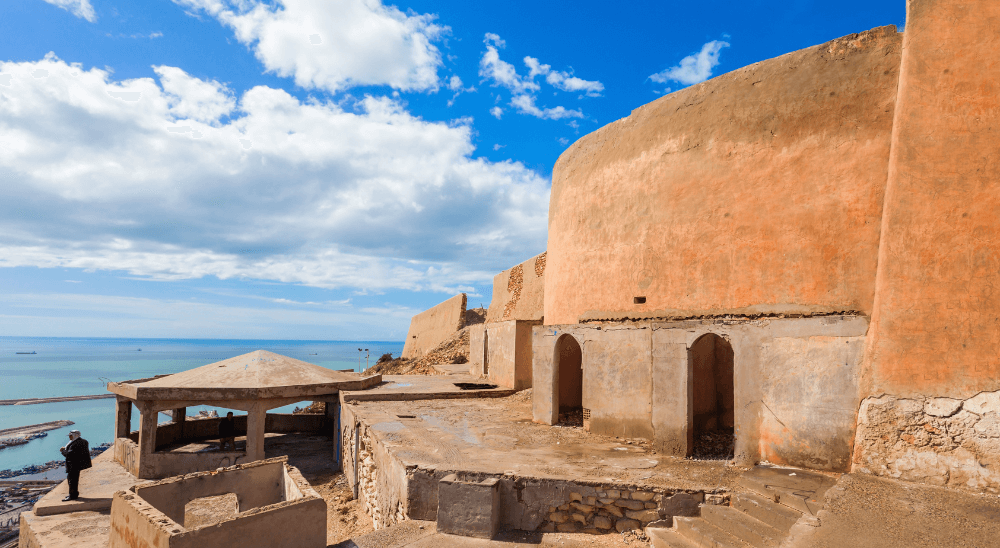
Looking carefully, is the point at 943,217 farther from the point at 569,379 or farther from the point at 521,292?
the point at 521,292

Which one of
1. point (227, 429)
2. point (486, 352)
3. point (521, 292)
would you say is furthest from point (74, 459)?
point (521, 292)

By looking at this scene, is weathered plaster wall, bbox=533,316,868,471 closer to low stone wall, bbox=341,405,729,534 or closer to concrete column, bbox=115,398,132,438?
low stone wall, bbox=341,405,729,534

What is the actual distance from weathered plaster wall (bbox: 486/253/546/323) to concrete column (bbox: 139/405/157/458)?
11.8 meters

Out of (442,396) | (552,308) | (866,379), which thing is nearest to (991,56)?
(866,379)

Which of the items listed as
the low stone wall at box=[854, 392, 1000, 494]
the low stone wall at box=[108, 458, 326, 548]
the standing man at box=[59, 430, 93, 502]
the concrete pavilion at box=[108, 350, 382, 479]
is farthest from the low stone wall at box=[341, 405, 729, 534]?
the concrete pavilion at box=[108, 350, 382, 479]

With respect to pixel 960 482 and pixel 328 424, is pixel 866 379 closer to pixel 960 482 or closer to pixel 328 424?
pixel 960 482

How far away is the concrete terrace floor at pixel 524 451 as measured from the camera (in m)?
7.12

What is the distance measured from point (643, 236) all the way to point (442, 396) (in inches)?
314

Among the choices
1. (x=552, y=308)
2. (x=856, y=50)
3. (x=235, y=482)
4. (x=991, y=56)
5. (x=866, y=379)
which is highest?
(x=856, y=50)

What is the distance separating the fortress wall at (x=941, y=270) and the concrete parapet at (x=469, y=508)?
15.3 feet

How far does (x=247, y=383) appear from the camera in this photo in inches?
564

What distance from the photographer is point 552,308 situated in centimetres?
1282

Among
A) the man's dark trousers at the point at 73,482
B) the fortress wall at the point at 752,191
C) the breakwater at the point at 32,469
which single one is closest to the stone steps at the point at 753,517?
the fortress wall at the point at 752,191

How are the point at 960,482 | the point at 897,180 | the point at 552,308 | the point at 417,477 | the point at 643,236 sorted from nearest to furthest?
the point at 960,482 → the point at 897,180 → the point at 417,477 → the point at 643,236 → the point at 552,308
